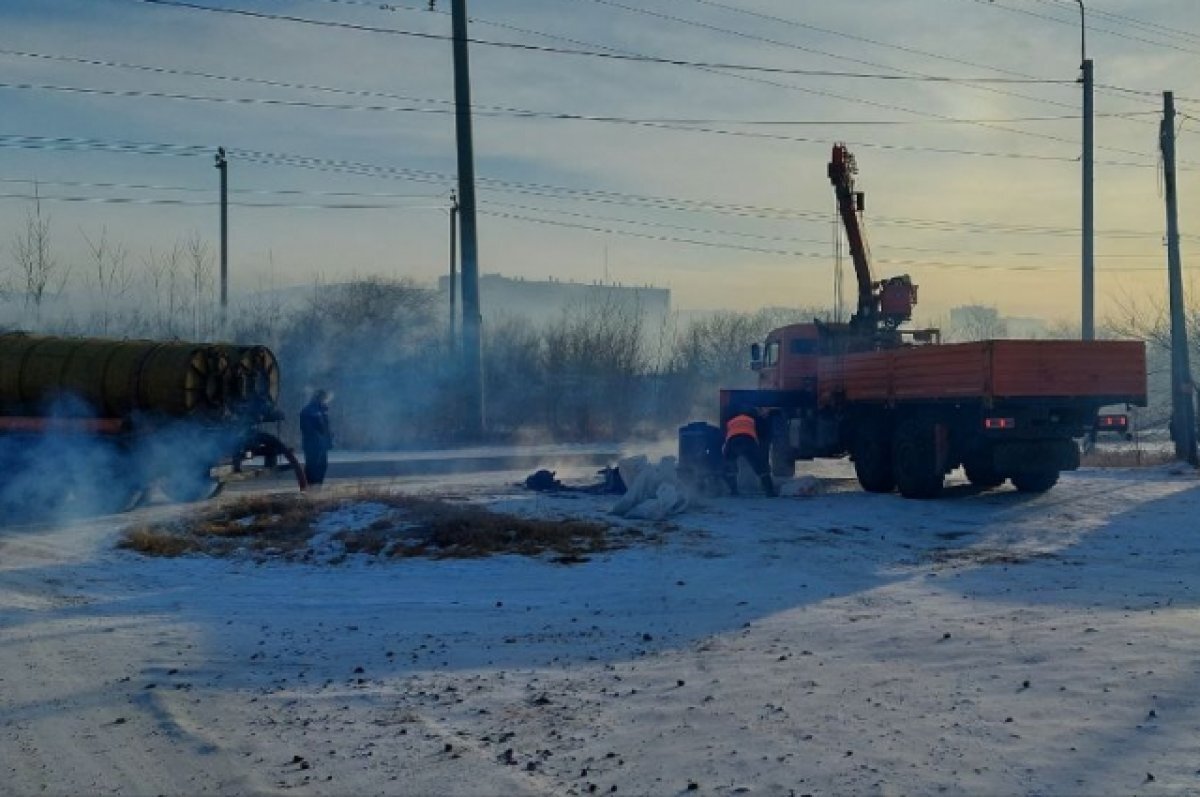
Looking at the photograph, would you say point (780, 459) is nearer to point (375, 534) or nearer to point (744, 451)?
point (744, 451)

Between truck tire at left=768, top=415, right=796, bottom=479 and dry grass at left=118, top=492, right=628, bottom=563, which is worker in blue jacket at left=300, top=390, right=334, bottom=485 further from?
truck tire at left=768, top=415, right=796, bottom=479

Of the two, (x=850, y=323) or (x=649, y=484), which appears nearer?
(x=649, y=484)

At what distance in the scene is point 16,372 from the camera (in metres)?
17.2

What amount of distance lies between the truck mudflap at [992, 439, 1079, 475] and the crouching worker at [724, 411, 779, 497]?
351 cm

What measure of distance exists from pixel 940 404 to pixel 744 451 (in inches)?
123

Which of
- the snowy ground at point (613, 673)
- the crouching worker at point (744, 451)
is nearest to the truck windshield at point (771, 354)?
the crouching worker at point (744, 451)

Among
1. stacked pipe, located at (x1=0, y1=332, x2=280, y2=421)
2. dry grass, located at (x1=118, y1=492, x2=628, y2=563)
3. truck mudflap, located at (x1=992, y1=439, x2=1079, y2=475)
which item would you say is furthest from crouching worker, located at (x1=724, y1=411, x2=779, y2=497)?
stacked pipe, located at (x1=0, y1=332, x2=280, y2=421)

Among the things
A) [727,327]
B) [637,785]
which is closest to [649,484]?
[637,785]

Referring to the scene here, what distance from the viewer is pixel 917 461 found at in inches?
743

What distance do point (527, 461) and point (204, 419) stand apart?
38.6ft

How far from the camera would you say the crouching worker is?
18922 mm

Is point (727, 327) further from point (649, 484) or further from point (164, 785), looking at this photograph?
point (164, 785)

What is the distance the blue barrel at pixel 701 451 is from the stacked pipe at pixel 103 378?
747cm

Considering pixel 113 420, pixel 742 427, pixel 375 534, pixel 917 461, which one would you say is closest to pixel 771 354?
pixel 742 427
